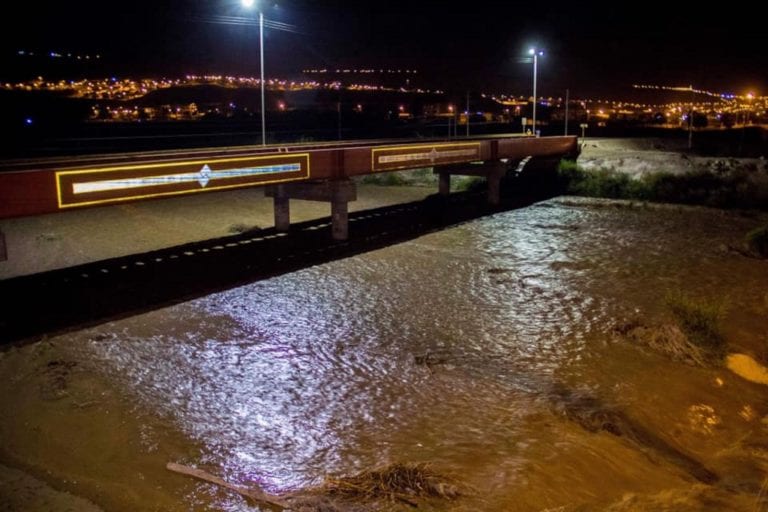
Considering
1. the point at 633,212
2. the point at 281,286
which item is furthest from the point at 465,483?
the point at 633,212

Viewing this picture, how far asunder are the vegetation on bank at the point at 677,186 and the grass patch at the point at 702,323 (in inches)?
519

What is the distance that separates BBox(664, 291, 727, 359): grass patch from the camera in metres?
9.11

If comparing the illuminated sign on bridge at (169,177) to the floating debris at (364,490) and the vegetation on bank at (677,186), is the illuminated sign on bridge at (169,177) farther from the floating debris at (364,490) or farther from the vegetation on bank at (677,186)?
the vegetation on bank at (677,186)

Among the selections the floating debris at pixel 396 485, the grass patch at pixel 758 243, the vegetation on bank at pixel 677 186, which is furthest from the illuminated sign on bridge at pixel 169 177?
the vegetation on bank at pixel 677 186

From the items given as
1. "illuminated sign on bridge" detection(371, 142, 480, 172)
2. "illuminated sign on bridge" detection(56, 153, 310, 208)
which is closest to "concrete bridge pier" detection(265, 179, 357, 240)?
"illuminated sign on bridge" detection(371, 142, 480, 172)

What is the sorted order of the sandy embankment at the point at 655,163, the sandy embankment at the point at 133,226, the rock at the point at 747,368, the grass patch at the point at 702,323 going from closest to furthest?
the rock at the point at 747,368, the grass patch at the point at 702,323, the sandy embankment at the point at 133,226, the sandy embankment at the point at 655,163

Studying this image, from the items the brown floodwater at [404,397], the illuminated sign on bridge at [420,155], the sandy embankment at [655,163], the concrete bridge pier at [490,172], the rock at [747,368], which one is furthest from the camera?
the sandy embankment at [655,163]

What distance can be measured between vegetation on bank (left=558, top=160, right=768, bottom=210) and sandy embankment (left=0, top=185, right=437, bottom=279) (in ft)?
20.0

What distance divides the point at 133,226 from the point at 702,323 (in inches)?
509

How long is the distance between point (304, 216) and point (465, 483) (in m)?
13.7

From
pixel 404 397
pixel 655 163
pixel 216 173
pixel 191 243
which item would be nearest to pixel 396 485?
pixel 404 397

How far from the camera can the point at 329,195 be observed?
1512 cm

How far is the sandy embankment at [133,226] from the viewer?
1373 centimetres

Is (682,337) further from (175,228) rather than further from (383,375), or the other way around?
(175,228)
